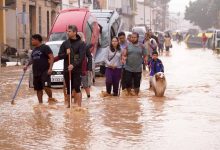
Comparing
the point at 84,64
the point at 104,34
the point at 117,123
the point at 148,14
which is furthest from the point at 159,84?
the point at 148,14

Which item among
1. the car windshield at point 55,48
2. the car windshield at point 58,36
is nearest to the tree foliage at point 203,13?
the car windshield at point 58,36

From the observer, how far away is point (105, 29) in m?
23.3

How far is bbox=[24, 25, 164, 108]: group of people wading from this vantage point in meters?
11.5

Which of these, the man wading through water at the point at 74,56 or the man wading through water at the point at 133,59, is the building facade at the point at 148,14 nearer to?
the man wading through water at the point at 133,59

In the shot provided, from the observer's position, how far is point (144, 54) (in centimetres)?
1427

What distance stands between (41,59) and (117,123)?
2.89 m

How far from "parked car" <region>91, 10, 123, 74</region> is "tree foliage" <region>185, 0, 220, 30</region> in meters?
67.4

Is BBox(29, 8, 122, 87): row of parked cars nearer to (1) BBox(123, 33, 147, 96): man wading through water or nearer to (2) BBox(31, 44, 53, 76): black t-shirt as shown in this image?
(1) BBox(123, 33, 147, 96): man wading through water

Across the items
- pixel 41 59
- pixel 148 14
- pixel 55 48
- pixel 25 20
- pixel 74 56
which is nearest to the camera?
pixel 74 56

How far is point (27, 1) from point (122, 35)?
24.1 meters

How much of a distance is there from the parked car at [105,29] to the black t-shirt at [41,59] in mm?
7640

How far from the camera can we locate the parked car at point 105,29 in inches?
808

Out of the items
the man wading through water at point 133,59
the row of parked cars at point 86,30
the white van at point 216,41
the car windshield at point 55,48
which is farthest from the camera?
the white van at point 216,41

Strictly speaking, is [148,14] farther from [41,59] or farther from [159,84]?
[41,59]
